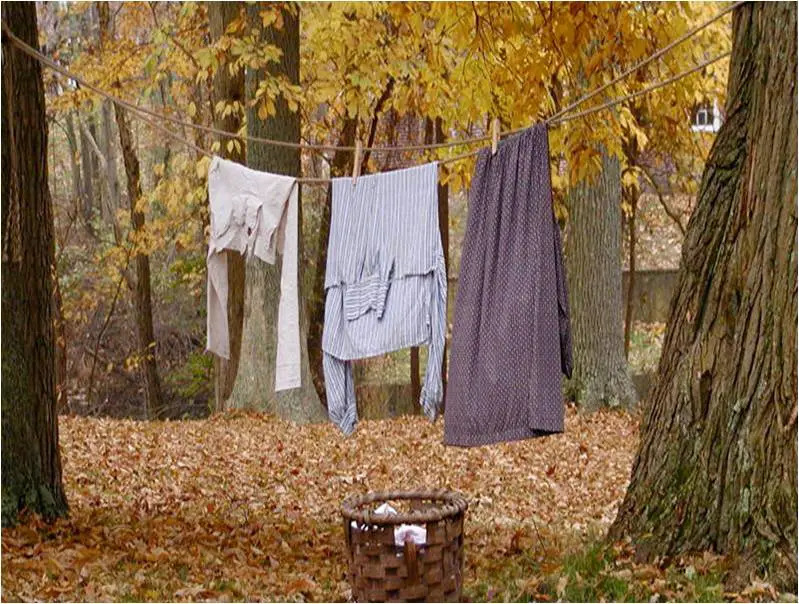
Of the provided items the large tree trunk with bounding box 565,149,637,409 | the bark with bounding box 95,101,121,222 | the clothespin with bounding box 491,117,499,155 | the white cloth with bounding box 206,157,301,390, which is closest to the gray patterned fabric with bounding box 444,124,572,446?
the clothespin with bounding box 491,117,499,155

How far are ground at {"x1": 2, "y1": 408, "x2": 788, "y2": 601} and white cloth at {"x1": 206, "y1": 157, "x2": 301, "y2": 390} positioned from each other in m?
0.83

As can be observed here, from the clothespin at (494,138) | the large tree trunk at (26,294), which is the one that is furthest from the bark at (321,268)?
the clothespin at (494,138)

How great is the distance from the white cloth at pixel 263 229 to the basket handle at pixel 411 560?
114cm

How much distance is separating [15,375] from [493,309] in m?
2.03

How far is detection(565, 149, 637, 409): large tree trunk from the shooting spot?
9.42m

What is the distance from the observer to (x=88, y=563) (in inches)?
175

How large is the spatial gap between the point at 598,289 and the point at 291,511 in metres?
4.38

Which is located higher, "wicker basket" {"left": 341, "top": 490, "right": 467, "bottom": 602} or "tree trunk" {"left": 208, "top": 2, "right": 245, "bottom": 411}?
"tree trunk" {"left": 208, "top": 2, "right": 245, "bottom": 411}

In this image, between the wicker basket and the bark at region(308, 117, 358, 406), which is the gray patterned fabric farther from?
the bark at region(308, 117, 358, 406)

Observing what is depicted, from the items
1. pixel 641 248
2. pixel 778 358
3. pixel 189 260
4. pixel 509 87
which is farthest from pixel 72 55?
pixel 778 358

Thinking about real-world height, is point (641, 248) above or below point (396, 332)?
above

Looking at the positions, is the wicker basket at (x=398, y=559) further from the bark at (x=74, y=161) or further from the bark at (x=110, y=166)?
the bark at (x=74, y=161)

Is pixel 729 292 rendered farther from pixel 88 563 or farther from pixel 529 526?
pixel 88 563

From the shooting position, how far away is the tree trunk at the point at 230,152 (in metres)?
10.3
